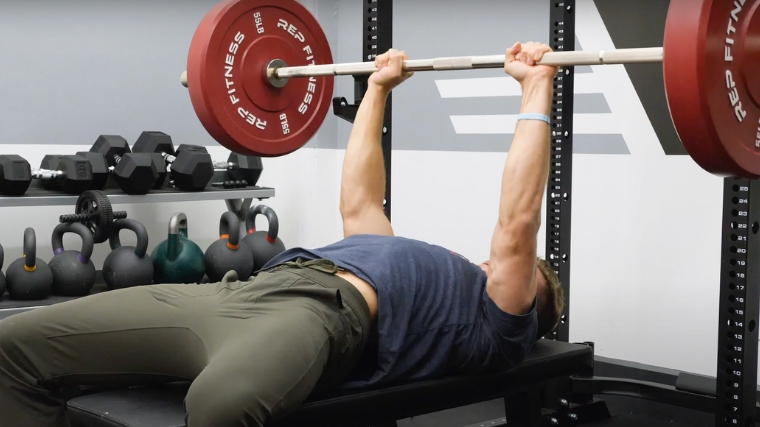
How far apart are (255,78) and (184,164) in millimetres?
1145

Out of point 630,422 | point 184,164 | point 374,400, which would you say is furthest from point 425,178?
point 374,400

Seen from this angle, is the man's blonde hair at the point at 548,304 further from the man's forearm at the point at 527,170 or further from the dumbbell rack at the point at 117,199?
the dumbbell rack at the point at 117,199

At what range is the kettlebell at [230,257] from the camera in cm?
355

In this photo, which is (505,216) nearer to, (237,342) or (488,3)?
(237,342)

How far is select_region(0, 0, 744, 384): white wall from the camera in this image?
9.93 ft

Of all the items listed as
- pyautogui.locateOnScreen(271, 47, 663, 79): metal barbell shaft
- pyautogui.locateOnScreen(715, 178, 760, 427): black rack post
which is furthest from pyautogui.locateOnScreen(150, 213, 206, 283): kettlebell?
pyautogui.locateOnScreen(715, 178, 760, 427): black rack post

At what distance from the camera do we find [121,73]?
3.89m

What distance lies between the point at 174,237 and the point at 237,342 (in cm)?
193

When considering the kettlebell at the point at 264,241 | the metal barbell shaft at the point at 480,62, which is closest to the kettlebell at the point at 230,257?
the kettlebell at the point at 264,241

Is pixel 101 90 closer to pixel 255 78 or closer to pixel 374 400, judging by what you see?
pixel 255 78

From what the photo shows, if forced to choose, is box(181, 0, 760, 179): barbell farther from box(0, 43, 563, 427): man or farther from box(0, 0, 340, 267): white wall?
box(0, 0, 340, 267): white wall

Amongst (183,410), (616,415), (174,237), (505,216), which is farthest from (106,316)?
(616,415)

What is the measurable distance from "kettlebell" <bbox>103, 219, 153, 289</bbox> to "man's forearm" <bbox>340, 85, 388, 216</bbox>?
4.19 feet

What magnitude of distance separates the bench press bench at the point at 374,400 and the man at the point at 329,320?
0.04 metres
